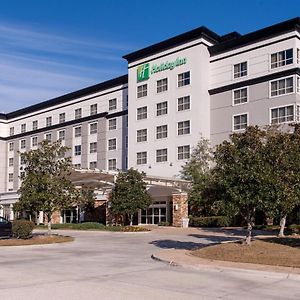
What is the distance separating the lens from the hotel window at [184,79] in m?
54.0

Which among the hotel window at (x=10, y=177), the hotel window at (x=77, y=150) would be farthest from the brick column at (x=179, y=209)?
the hotel window at (x=10, y=177)

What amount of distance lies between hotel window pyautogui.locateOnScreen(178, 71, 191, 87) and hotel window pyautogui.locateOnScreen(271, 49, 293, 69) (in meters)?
9.58

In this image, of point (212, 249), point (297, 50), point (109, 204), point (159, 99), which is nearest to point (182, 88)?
point (159, 99)

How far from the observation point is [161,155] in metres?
56.1

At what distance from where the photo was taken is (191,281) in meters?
11.6

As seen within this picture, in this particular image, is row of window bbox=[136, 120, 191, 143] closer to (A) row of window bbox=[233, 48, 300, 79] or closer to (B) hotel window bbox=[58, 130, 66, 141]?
(A) row of window bbox=[233, 48, 300, 79]

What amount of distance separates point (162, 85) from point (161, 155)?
801 centimetres

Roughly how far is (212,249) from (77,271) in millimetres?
6002

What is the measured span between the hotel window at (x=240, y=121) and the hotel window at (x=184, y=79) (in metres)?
6.82

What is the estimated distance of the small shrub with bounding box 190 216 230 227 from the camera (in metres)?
40.1

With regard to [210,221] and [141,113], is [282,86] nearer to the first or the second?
[210,221]

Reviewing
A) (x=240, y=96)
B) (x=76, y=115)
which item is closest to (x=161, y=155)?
(x=240, y=96)

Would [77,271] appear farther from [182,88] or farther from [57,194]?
[182,88]

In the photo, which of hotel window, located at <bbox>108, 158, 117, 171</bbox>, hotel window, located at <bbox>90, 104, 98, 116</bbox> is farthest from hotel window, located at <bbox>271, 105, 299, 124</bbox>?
hotel window, located at <bbox>90, 104, 98, 116</bbox>
